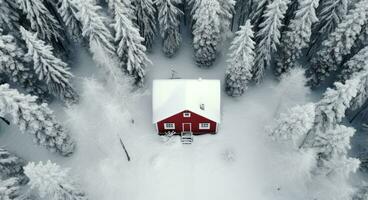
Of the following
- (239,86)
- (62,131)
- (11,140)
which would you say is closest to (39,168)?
(62,131)

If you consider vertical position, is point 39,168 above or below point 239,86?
below

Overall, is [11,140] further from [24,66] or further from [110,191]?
[110,191]

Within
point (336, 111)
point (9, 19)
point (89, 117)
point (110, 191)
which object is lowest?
point (110, 191)

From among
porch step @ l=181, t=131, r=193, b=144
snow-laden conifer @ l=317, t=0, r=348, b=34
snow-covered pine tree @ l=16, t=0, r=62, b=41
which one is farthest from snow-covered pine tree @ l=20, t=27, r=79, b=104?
snow-laden conifer @ l=317, t=0, r=348, b=34

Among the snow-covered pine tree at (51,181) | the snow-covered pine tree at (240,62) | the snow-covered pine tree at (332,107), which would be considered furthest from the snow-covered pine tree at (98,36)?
the snow-covered pine tree at (332,107)

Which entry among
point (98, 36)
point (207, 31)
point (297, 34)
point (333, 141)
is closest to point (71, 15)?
point (98, 36)
